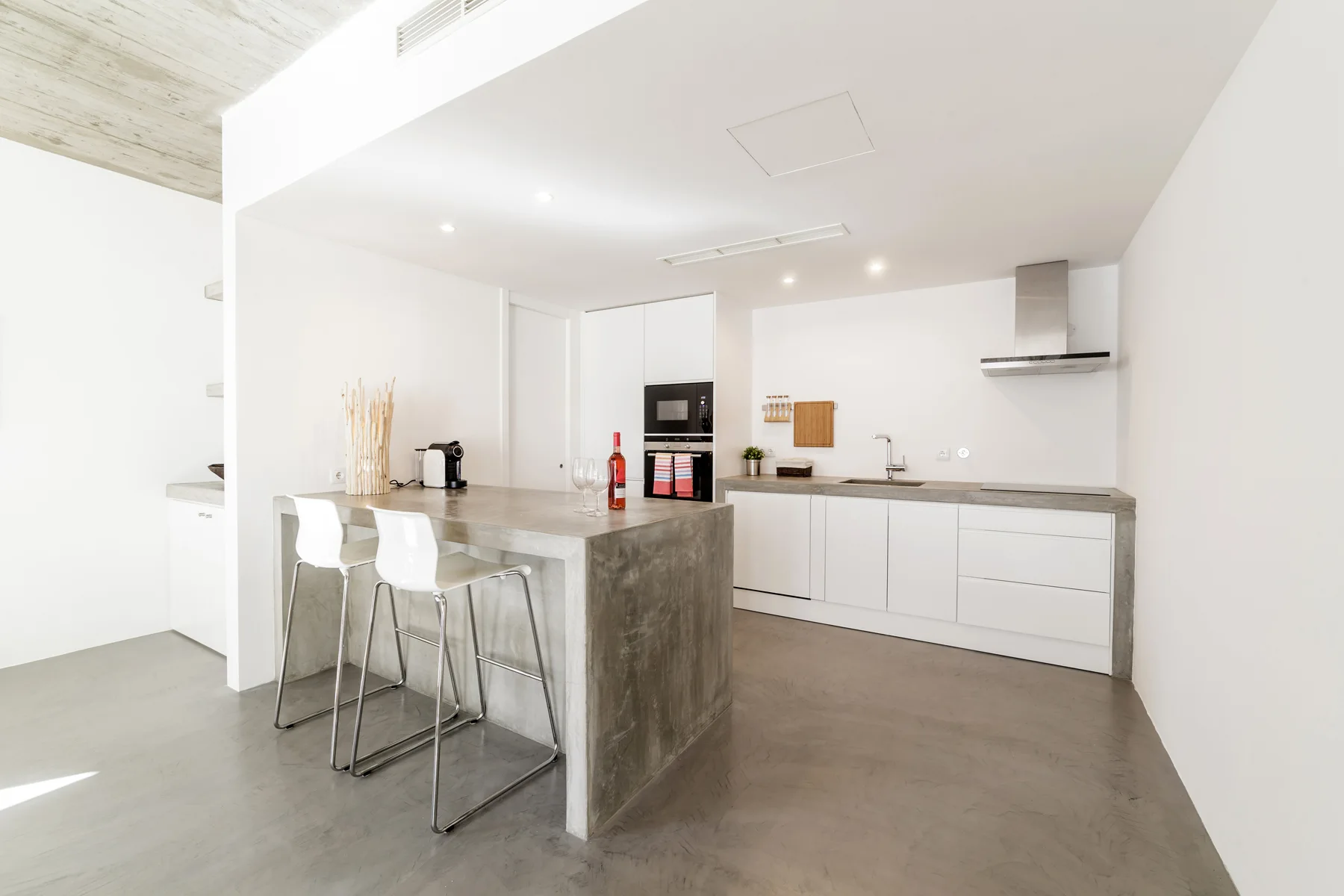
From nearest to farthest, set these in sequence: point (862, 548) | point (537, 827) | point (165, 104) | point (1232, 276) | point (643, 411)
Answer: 1. point (1232, 276)
2. point (537, 827)
3. point (165, 104)
4. point (862, 548)
5. point (643, 411)

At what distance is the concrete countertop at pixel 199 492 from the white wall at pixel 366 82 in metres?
1.59

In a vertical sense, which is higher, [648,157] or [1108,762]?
[648,157]

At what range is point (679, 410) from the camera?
4.47 meters

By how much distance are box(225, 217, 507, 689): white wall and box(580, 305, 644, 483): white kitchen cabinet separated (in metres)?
1.36

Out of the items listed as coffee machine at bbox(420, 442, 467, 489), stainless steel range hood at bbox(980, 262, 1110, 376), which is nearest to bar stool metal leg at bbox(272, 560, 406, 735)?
coffee machine at bbox(420, 442, 467, 489)

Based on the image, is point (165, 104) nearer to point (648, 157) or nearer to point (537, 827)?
point (648, 157)

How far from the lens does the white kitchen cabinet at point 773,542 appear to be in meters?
3.95

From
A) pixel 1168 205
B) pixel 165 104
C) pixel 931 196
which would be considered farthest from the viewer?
pixel 165 104

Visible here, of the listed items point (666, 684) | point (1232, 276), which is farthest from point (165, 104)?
point (1232, 276)

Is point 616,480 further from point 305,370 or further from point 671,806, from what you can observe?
point 305,370

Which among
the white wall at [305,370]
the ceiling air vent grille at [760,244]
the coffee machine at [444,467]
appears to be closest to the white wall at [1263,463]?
the ceiling air vent grille at [760,244]

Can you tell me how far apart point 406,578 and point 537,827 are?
93 centimetres

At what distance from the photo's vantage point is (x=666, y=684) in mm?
2170

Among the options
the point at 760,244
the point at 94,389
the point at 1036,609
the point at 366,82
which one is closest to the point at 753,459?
the point at 760,244
